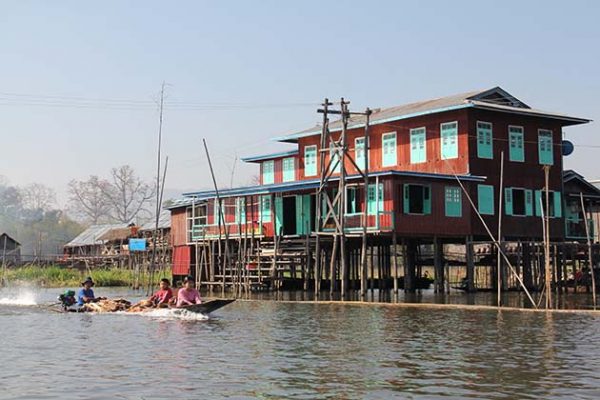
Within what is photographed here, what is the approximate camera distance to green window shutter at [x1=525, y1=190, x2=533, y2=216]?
136ft

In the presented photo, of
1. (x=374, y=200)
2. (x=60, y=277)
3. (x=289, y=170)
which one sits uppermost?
(x=289, y=170)

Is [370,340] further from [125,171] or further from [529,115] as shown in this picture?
[125,171]

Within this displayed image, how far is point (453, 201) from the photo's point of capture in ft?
127

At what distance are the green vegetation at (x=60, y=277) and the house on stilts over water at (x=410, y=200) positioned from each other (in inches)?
427

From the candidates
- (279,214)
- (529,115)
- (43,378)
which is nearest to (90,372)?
(43,378)

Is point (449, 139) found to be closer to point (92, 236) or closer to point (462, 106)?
point (462, 106)

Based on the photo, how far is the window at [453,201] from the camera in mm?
A: 38469

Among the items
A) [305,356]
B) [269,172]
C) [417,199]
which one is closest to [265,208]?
[417,199]

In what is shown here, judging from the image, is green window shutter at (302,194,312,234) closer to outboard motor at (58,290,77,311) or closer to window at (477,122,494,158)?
window at (477,122,494,158)

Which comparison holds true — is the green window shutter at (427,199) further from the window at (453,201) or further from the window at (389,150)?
the window at (389,150)

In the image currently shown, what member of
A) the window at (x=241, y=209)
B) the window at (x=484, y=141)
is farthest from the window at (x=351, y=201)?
the window at (x=484, y=141)

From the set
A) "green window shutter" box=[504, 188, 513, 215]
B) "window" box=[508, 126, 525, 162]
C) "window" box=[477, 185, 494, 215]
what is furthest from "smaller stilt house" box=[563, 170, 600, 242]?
"window" box=[477, 185, 494, 215]

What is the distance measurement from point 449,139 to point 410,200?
4293 mm

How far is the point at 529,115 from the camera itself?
135 ft
